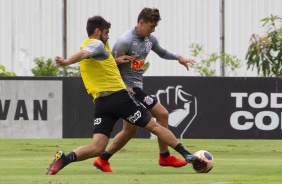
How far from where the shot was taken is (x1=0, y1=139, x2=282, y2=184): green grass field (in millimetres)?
11844

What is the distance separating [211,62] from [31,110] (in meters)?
12.0

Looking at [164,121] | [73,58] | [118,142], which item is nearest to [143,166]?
[118,142]

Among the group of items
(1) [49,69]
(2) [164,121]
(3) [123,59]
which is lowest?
(1) [49,69]

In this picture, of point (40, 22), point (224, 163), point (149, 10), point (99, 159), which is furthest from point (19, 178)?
point (40, 22)

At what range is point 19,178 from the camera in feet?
39.7

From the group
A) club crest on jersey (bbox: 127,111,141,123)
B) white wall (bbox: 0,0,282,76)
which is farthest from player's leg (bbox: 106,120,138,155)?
white wall (bbox: 0,0,282,76)

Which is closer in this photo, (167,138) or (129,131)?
(167,138)

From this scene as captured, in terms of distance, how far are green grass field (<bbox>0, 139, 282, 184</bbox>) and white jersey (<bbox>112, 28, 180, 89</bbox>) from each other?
Answer: 1136mm

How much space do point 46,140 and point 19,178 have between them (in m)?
11.0

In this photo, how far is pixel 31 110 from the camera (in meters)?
23.5

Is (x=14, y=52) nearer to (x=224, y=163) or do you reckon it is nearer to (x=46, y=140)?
(x=46, y=140)

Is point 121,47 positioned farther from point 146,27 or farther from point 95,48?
point 95,48

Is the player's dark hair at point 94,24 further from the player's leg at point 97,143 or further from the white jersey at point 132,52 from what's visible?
the white jersey at point 132,52

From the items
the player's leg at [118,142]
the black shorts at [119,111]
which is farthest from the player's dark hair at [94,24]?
the player's leg at [118,142]
